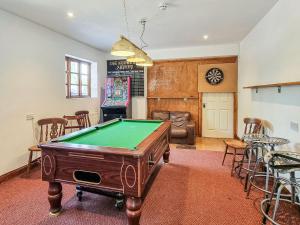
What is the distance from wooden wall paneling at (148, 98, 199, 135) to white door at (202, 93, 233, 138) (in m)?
0.24

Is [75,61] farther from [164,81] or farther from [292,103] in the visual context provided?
[292,103]

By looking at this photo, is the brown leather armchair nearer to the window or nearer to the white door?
the white door

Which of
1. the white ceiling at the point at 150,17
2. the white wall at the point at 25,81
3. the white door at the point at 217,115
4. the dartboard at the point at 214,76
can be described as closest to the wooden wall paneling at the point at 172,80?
the dartboard at the point at 214,76

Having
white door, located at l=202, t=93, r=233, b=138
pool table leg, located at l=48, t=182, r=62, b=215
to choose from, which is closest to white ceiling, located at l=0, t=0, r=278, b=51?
white door, located at l=202, t=93, r=233, b=138

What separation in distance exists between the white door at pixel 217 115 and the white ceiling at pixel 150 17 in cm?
174

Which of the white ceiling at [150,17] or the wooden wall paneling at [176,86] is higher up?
the white ceiling at [150,17]

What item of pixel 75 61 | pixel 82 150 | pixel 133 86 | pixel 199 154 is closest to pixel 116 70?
pixel 133 86

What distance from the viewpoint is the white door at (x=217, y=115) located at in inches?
234

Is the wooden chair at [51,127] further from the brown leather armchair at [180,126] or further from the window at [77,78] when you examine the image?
the brown leather armchair at [180,126]

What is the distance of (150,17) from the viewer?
11.7ft

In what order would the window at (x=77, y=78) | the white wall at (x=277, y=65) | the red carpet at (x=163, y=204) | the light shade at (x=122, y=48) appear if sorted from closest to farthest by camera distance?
the red carpet at (x=163, y=204), the light shade at (x=122, y=48), the white wall at (x=277, y=65), the window at (x=77, y=78)

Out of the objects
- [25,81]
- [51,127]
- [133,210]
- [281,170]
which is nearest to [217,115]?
[281,170]

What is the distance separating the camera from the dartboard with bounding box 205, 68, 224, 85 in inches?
229

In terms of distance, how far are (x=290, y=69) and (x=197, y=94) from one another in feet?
11.3
